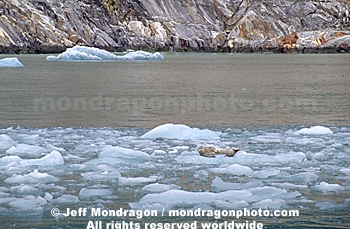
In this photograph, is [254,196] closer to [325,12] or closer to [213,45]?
[213,45]

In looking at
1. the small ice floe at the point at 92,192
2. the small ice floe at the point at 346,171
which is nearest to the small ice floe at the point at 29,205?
the small ice floe at the point at 92,192

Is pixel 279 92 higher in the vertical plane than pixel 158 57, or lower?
lower

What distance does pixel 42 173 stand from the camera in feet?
33.9

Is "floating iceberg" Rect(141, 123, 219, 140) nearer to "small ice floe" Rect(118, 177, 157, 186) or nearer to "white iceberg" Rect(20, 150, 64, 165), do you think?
"white iceberg" Rect(20, 150, 64, 165)

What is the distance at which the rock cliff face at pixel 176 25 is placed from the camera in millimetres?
105875

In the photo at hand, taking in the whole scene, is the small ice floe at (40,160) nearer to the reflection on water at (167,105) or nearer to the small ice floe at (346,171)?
the small ice floe at (346,171)

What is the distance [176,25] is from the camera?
141m

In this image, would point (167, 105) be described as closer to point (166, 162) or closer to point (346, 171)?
point (166, 162)

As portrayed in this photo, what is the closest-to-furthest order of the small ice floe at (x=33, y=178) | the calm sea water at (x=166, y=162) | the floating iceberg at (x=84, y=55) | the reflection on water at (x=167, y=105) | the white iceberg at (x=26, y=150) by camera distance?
the calm sea water at (x=166, y=162) → the small ice floe at (x=33, y=178) → the white iceberg at (x=26, y=150) → the reflection on water at (x=167, y=105) → the floating iceberg at (x=84, y=55)

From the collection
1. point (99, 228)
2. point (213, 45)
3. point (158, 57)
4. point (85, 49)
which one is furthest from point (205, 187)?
point (213, 45)

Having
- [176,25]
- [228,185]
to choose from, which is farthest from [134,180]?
[176,25]

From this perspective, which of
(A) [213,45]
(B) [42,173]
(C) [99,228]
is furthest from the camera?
(A) [213,45]

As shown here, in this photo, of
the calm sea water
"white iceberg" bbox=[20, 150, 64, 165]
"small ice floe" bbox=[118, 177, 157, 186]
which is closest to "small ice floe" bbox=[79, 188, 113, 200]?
the calm sea water

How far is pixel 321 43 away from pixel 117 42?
130ft
